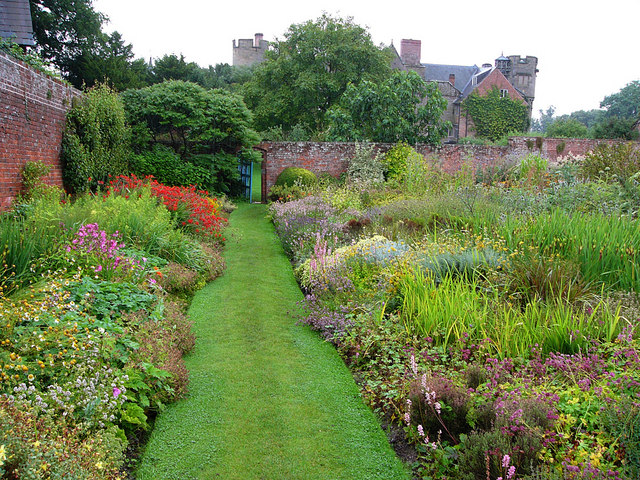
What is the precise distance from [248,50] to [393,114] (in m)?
39.1

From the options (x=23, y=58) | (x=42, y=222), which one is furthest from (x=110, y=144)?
(x=42, y=222)

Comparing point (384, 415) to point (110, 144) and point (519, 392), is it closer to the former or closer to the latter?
point (519, 392)

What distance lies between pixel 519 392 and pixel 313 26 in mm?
27011

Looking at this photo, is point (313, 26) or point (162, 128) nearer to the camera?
point (162, 128)

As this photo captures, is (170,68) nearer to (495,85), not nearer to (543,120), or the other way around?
(495,85)

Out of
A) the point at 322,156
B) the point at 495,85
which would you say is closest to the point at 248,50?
the point at 495,85

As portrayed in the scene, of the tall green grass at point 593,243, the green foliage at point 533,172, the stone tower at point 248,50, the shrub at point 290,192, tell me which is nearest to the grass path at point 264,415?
the tall green grass at point 593,243

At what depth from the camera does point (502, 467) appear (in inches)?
94.7

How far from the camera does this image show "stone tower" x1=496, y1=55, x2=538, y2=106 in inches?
1929

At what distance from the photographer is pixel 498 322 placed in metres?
3.87

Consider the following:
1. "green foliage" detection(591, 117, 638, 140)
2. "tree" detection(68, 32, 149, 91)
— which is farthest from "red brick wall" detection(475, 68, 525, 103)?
"tree" detection(68, 32, 149, 91)

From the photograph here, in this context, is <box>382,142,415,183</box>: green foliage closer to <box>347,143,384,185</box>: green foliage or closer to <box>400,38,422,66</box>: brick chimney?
<box>347,143,384,185</box>: green foliage

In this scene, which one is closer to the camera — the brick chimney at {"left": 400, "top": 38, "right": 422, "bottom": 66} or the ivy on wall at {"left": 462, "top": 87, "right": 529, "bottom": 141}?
the ivy on wall at {"left": 462, "top": 87, "right": 529, "bottom": 141}

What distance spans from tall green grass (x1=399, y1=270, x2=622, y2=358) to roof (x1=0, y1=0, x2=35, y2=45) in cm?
1221
